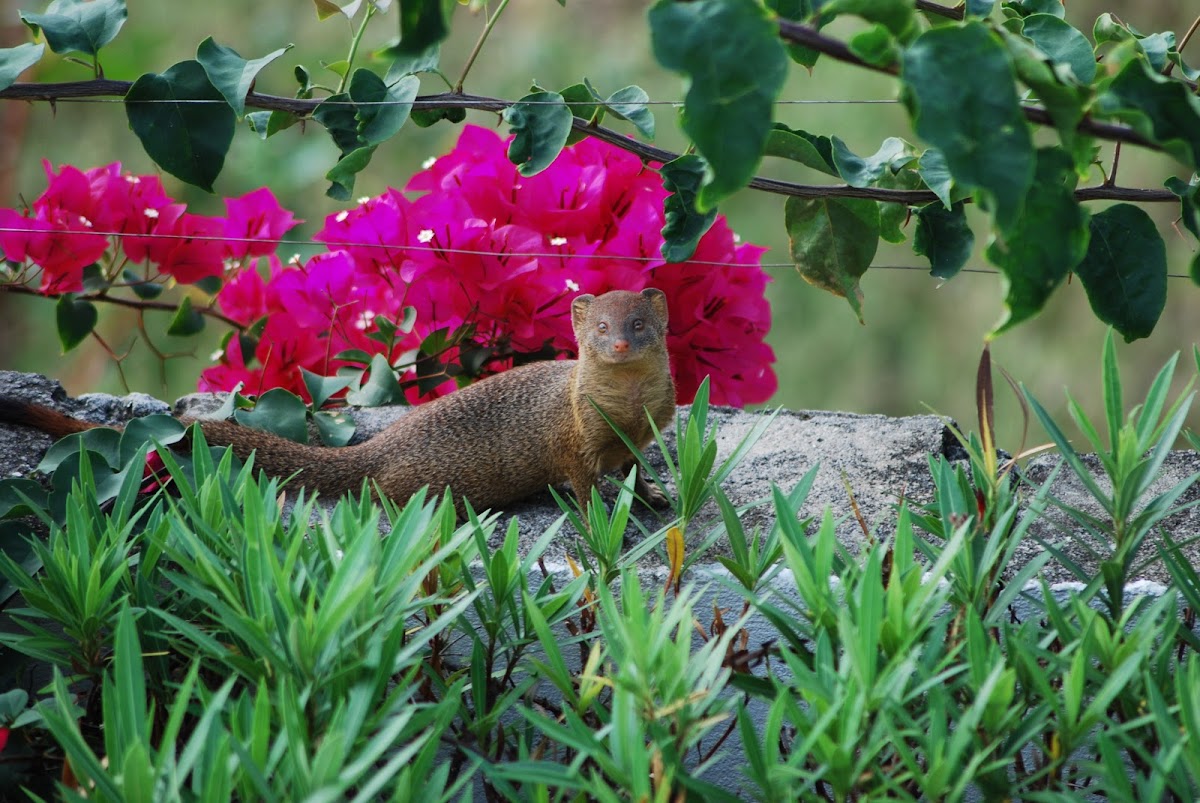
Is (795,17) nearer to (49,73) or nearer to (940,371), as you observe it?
(49,73)

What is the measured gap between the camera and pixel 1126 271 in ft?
2.95

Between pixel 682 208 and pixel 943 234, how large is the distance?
0.22m

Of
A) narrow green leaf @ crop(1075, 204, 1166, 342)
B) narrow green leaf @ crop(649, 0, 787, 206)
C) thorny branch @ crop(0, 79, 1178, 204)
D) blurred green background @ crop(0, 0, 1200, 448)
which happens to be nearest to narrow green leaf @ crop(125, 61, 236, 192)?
thorny branch @ crop(0, 79, 1178, 204)

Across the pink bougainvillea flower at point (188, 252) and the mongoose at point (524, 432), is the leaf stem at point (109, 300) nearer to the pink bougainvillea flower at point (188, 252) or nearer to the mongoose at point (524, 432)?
the pink bougainvillea flower at point (188, 252)

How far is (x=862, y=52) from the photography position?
60 centimetres

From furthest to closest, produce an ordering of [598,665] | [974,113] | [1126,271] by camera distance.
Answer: [1126,271] → [598,665] → [974,113]

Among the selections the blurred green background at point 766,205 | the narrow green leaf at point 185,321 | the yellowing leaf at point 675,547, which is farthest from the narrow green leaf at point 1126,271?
the blurred green background at point 766,205

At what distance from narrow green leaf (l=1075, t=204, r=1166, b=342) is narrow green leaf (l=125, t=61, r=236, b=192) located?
2.25 feet

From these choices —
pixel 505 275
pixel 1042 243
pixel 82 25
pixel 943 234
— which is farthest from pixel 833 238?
pixel 82 25

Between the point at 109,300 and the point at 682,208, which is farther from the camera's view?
the point at 109,300

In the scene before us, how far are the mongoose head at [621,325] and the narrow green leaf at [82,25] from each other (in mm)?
515

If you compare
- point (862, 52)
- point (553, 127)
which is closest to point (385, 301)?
point (553, 127)

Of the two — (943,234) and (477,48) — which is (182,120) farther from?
(943,234)

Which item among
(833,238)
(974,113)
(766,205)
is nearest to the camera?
(974,113)
